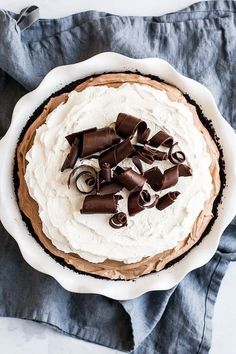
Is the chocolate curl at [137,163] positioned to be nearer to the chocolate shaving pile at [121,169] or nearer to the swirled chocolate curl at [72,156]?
the chocolate shaving pile at [121,169]

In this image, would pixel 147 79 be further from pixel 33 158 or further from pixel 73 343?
pixel 73 343

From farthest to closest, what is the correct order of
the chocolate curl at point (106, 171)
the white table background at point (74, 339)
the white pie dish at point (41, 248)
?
the white table background at point (74, 339) < the white pie dish at point (41, 248) < the chocolate curl at point (106, 171)

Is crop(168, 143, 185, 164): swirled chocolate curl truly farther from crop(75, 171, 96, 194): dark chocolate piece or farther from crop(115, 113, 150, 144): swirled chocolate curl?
crop(75, 171, 96, 194): dark chocolate piece

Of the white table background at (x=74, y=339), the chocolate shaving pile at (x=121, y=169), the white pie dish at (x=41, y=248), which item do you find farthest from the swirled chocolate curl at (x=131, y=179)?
the white table background at (x=74, y=339)

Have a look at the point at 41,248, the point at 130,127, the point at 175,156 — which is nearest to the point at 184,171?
the point at 175,156

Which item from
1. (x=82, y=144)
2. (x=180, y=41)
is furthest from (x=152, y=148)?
(x=180, y=41)

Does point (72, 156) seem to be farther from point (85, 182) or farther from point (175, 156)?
point (175, 156)

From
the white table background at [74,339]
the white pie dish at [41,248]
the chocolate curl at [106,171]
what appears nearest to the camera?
the chocolate curl at [106,171]
